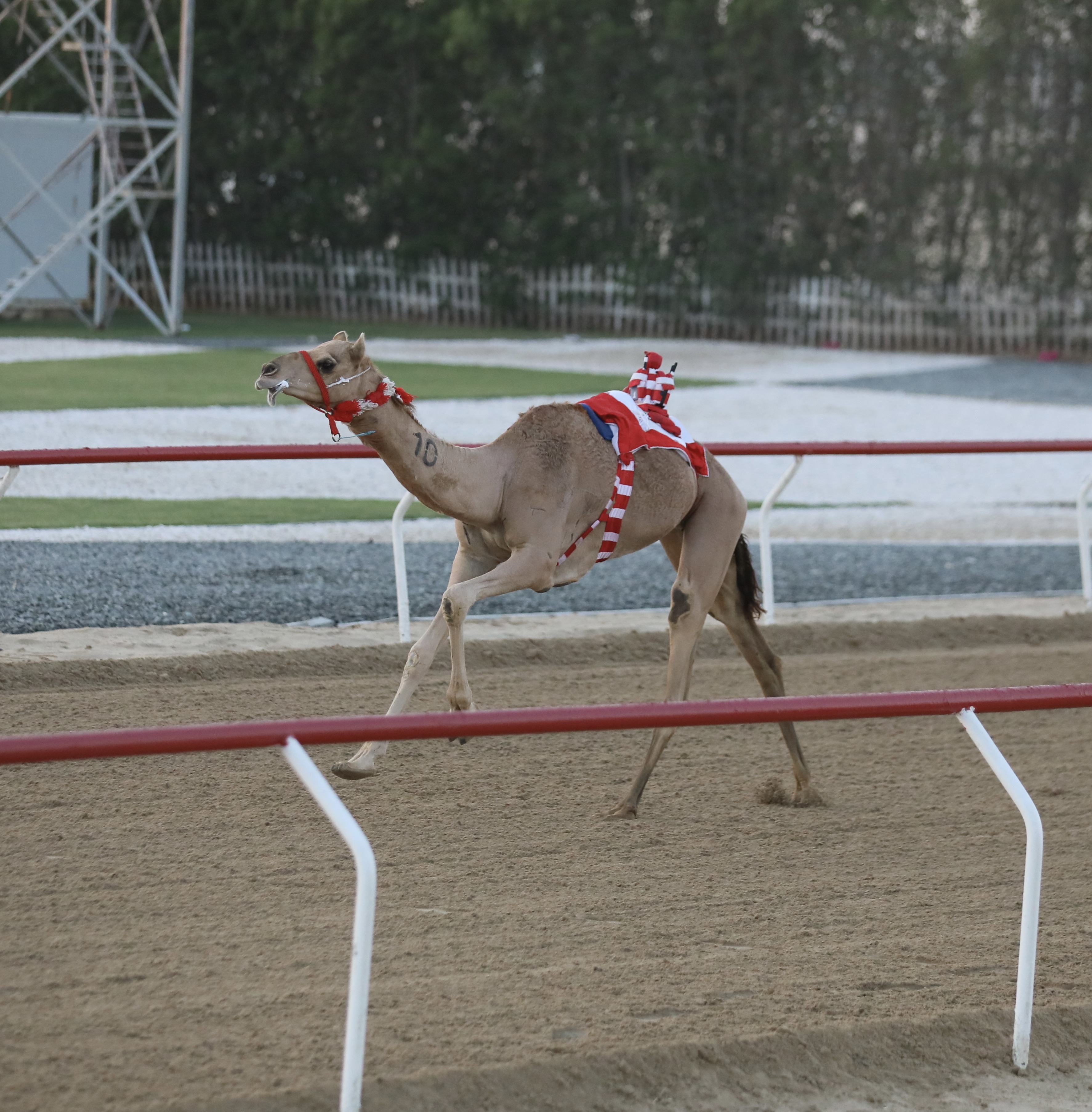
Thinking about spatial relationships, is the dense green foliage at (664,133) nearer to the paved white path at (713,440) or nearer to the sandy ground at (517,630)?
the paved white path at (713,440)

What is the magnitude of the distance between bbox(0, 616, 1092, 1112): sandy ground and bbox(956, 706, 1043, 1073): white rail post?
11cm

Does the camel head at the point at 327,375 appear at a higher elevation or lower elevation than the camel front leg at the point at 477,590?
higher

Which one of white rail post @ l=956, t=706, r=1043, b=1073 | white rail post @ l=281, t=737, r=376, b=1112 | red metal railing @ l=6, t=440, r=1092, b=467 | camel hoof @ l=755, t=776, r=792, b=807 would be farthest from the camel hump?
white rail post @ l=281, t=737, r=376, b=1112

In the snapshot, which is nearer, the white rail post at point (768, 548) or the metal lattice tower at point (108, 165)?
the white rail post at point (768, 548)

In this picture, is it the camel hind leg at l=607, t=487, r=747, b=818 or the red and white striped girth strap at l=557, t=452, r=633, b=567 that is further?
the camel hind leg at l=607, t=487, r=747, b=818

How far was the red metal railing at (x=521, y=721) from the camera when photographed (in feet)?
10.5

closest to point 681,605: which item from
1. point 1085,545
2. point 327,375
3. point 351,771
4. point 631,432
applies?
point 631,432

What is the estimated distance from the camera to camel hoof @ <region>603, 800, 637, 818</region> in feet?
20.2

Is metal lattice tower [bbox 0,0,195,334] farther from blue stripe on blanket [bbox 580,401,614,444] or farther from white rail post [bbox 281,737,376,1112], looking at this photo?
white rail post [bbox 281,737,376,1112]

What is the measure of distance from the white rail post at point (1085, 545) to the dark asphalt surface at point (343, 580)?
0.69m

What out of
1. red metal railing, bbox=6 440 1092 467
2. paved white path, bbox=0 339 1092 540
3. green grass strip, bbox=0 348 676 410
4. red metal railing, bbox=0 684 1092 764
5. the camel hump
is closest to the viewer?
red metal railing, bbox=0 684 1092 764

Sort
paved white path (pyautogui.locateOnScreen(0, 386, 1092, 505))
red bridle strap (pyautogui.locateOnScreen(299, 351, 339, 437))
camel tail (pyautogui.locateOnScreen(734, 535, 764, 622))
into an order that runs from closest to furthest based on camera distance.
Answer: red bridle strap (pyautogui.locateOnScreen(299, 351, 339, 437))
camel tail (pyautogui.locateOnScreen(734, 535, 764, 622))
paved white path (pyautogui.locateOnScreen(0, 386, 1092, 505))

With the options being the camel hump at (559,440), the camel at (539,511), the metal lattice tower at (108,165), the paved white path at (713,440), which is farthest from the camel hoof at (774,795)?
the metal lattice tower at (108,165)

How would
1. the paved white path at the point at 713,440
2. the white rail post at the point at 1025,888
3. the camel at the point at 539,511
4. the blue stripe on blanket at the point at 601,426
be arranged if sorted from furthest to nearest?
1. the paved white path at the point at 713,440
2. the blue stripe on blanket at the point at 601,426
3. the camel at the point at 539,511
4. the white rail post at the point at 1025,888
